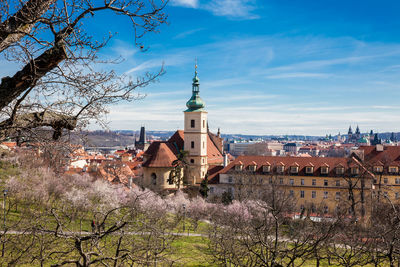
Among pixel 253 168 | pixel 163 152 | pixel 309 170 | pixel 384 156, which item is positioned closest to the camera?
pixel 309 170

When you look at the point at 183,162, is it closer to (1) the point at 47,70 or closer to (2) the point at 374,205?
(2) the point at 374,205

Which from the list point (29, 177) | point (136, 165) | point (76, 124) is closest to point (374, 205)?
point (29, 177)

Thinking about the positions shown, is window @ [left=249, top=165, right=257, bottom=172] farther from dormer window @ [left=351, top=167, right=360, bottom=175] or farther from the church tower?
dormer window @ [left=351, top=167, right=360, bottom=175]

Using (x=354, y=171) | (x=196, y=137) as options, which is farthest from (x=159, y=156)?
(x=354, y=171)

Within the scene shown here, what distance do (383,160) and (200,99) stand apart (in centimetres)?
2569

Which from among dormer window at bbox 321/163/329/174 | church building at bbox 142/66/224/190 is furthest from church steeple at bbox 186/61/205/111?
dormer window at bbox 321/163/329/174

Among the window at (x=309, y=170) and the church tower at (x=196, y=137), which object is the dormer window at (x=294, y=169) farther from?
the church tower at (x=196, y=137)

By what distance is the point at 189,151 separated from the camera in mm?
51969

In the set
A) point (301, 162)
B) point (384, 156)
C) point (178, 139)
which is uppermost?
point (178, 139)

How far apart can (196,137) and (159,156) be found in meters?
6.89

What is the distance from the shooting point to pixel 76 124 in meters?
6.55

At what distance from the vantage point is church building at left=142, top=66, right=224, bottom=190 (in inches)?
1874

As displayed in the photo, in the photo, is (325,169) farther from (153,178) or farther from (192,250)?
(192,250)

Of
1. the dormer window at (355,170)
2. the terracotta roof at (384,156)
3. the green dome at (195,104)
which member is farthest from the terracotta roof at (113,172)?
the terracotta roof at (384,156)
